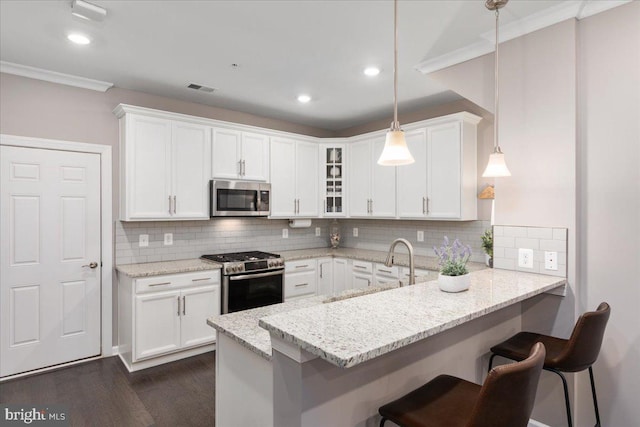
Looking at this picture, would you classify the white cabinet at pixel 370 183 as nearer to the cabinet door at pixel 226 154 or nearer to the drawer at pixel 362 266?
the drawer at pixel 362 266

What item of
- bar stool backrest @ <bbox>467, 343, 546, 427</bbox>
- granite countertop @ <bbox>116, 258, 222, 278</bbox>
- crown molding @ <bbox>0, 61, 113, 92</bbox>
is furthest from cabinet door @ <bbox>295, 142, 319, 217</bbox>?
bar stool backrest @ <bbox>467, 343, 546, 427</bbox>

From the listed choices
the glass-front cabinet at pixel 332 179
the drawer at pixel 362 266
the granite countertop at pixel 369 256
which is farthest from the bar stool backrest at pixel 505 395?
the glass-front cabinet at pixel 332 179

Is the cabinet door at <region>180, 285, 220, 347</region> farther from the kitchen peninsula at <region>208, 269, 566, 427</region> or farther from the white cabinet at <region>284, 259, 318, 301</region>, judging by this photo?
the kitchen peninsula at <region>208, 269, 566, 427</region>

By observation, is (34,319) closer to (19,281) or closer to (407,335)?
(19,281)

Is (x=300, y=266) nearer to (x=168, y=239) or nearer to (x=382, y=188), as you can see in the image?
(x=382, y=188)

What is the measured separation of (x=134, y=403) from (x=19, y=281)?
154cm

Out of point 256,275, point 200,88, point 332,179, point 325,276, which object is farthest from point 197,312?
point 332,179

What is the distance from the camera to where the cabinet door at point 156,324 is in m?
3.16

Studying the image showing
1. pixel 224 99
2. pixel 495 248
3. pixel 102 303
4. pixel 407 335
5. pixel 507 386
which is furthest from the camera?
pixel 224 99

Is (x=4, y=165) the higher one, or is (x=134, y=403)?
(x=4, y=165)

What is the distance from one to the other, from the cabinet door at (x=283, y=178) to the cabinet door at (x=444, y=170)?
1.67 m

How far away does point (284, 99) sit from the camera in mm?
3908

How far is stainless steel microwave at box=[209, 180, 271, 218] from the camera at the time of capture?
3.81m

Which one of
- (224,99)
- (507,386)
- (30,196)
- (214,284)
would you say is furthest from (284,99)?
(507,386)
